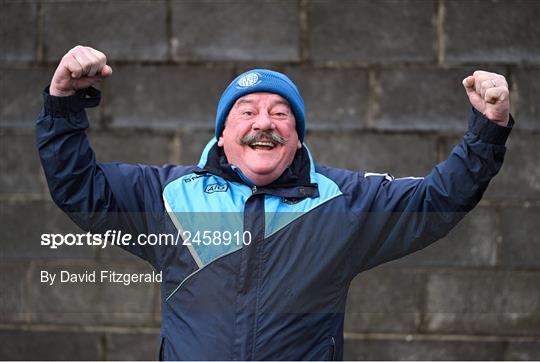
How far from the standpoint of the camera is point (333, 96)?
12.6ft

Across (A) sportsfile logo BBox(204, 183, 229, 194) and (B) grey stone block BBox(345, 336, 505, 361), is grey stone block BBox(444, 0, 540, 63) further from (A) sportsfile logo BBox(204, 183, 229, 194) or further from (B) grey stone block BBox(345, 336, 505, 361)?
(A) sportsfile logo BBox(204, 183, 229, 194)

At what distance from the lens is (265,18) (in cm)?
383

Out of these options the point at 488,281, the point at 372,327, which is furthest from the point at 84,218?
the point at 488,281

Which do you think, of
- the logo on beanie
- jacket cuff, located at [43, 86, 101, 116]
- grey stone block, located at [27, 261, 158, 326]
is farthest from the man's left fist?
grey stone block, located at [27, 261, 158, 326]

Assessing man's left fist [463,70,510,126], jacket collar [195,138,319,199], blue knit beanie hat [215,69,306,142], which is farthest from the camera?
blue knit beanie hat [215,69,306,142]

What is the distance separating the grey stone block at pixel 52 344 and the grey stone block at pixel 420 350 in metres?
1.15

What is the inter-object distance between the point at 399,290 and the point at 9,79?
1985 mm

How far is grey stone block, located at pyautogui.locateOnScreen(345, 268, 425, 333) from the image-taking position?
151 inches

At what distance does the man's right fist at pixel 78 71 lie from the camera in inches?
95.7

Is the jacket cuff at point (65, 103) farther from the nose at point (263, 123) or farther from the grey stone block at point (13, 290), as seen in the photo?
the grey stone block at point (13, 290)

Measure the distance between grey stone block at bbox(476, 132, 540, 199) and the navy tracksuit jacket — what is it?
1279mm

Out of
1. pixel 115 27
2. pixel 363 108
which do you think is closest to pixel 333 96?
pixel 363 108

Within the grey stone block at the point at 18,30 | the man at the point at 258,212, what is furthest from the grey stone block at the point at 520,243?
the grey stone block at the point at 18,30

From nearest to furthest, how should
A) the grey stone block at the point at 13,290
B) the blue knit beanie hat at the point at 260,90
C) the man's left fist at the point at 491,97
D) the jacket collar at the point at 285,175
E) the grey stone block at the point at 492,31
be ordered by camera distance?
the man's left fist at the point at 491,97 < the jacket collar at the point at 285,175 < the blue knit beanie hat at the point at 260,90 < the grey stone block at the point at 492,31 < the grey stone block at the point at 13,290
